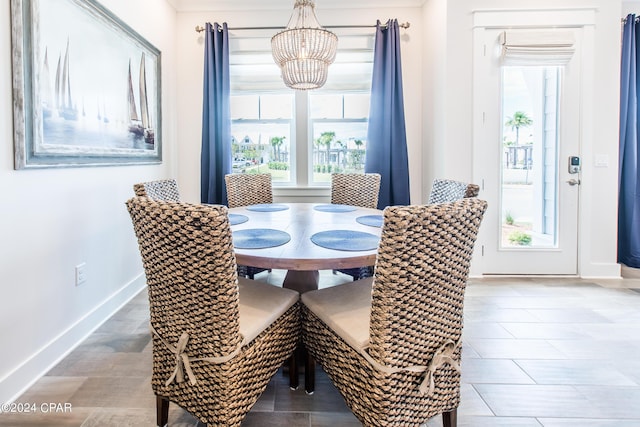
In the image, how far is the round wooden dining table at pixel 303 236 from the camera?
4.70 ft

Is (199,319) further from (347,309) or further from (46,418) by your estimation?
(46,418)

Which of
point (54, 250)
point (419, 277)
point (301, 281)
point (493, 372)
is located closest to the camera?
point (419, 277)

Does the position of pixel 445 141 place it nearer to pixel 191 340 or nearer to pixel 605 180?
pixel 605 180

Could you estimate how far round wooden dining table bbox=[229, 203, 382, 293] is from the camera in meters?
1.43

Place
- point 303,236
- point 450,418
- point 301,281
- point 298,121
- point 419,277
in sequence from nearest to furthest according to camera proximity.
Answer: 1. point 419,277
2. point 450,418
3. point 303,236
4. point 301,281
5. point 298,121

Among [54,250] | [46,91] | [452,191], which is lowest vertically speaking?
[54,250]

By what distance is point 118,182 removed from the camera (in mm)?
2703

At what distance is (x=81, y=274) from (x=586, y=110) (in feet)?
13.6

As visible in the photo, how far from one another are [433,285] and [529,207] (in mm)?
2769

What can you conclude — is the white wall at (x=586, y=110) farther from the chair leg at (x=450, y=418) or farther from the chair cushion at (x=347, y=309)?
the chair leg at (x=450, y=418)

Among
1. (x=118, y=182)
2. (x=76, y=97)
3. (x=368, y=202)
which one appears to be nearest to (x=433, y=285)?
(x=368, y=202)

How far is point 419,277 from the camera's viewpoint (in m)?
1.15

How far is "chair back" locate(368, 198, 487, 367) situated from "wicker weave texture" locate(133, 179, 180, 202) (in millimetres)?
1356

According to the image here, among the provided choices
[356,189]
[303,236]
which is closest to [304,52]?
[303,236]
